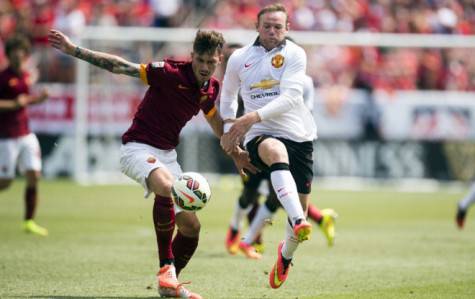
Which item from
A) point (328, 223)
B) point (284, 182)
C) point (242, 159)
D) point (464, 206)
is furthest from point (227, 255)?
point (464, 206)

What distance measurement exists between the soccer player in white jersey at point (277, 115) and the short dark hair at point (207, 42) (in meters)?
0.69

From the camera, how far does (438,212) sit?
1889cm

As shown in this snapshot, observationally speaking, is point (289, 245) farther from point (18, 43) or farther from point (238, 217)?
point (18, 43)

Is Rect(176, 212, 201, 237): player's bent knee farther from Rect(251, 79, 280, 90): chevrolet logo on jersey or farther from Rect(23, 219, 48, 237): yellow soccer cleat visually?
Rect(23, 219, 48, 237): yellow soccer cleat

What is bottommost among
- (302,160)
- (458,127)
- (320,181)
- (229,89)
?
(320,181)

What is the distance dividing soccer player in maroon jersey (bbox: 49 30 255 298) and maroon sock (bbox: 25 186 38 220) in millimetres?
5952

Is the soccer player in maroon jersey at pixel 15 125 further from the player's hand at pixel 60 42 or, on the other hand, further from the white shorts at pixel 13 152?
the player's hand at pixel 60 42

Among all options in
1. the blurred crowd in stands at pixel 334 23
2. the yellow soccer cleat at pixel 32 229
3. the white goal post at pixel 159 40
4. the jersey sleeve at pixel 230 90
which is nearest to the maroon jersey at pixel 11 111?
the yellow soccer cleat at pixel 32 229

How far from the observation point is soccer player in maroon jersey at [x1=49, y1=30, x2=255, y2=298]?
28.0ft

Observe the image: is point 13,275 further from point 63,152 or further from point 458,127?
point 458,127

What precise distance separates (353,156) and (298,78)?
15050 millimetres

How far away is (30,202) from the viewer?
47.5 ft

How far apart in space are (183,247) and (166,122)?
3.76 feet

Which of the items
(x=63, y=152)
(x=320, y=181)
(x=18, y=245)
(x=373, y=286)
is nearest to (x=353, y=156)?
(x=320, y=181)
